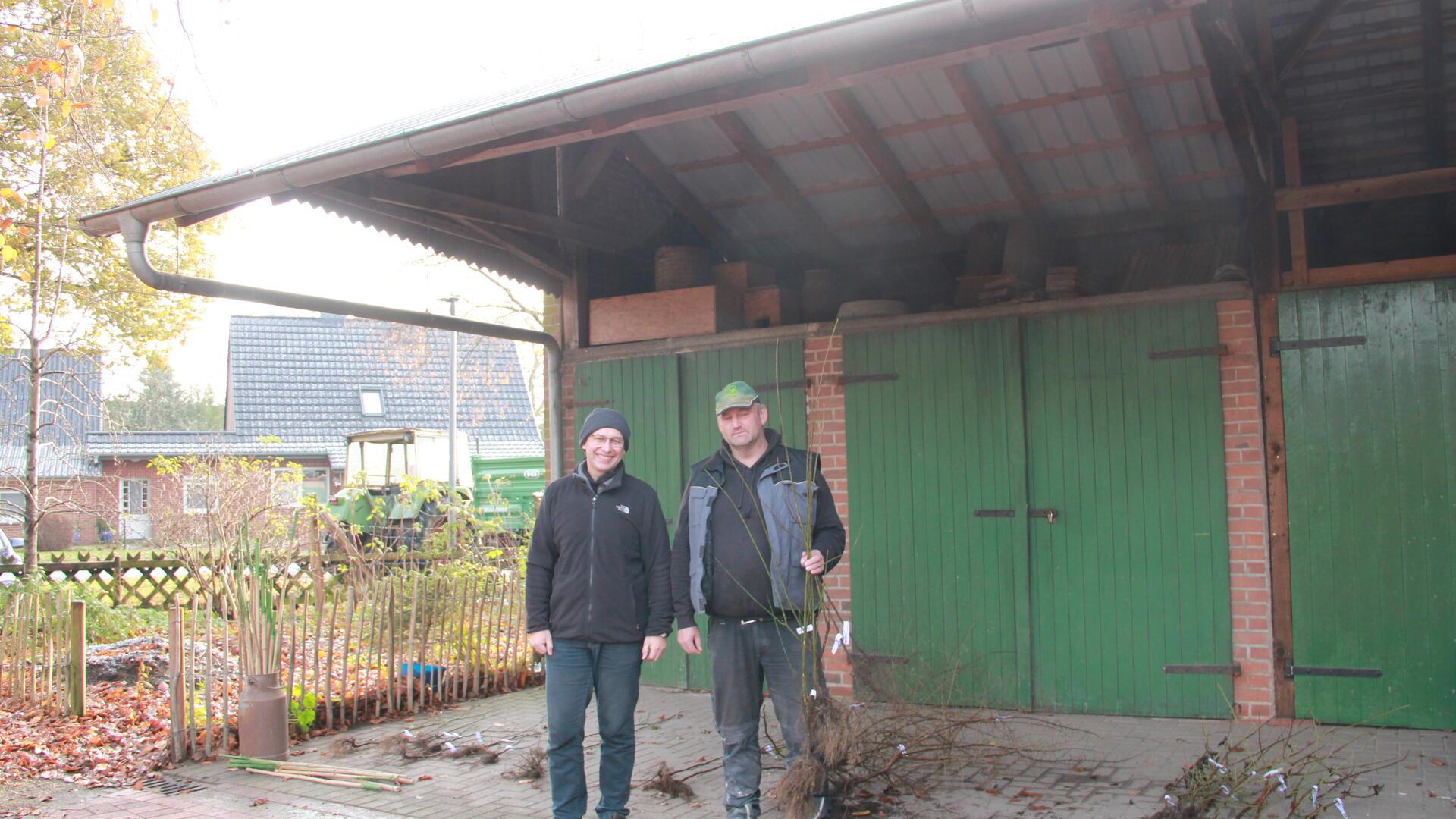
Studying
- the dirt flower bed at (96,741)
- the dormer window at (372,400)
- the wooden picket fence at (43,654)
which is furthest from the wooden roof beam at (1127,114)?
the dormer window at (372,400)

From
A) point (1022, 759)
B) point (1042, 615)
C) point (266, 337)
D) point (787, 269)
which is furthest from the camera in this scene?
point (266, 337)

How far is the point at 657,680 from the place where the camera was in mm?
7633

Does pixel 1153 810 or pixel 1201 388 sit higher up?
pixel 1201 388

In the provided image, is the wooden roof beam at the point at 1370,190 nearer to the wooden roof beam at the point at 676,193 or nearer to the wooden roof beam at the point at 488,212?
the wooden roof beam at the point at 676,193

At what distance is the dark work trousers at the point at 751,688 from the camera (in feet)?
13.9

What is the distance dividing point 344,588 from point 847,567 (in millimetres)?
3246

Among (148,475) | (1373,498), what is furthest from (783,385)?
(148,475)

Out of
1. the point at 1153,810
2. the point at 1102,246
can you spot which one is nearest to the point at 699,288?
the point at 1102,246

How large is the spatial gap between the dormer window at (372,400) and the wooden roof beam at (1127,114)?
28252 mm

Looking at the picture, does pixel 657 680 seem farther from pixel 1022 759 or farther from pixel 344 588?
pixel 1022 759

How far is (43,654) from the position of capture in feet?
23.2

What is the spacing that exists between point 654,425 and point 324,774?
3.16m

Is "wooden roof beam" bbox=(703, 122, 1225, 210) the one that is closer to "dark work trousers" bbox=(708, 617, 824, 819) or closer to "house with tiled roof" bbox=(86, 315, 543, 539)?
"dark work trousers" bbox=(708, 617, 824, 819)

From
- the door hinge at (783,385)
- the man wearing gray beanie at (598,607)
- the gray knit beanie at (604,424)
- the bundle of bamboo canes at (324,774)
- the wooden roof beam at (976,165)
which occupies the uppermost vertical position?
the wooden roof beam at (976,165)
